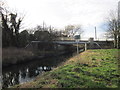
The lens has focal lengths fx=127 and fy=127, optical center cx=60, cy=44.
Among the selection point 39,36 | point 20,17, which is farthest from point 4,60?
point 39,36

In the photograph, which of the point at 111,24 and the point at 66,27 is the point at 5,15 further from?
the point at 66,27

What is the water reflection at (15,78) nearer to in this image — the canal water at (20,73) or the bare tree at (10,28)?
the canal water at (20,73)

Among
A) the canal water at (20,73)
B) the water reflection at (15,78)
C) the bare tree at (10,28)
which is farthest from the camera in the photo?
the bare tree at (10,28)

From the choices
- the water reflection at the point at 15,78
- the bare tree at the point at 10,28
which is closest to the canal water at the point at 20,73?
the water reflection at the point at 15,78

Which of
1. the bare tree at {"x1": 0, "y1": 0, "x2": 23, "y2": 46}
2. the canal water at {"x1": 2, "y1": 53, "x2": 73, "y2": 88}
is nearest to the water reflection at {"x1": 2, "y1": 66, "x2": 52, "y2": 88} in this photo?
the canal water at {"x1": 2, "y1": 53, "x2": 73, "y2": 88}

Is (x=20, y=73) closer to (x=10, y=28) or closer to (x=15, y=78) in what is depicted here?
(x=15, y=78)

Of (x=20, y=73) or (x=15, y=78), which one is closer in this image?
(x=15, y=78)

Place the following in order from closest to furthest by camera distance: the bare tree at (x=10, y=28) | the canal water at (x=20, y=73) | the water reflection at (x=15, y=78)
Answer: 1. the water reflection at (x=15, y=78)
2. the canal water at (x=20, y=73)
3. the bare tree at (x=10, y=28)

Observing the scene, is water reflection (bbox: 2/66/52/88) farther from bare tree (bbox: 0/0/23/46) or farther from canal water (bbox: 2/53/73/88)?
bare tree (bbox: 0/0/23/46)

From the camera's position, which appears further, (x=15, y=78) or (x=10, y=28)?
(x=10, y=28)

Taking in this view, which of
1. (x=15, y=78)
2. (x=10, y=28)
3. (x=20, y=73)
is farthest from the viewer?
(x=10, y=28)

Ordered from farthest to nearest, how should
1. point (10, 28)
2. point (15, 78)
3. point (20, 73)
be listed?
point (10, 28), point (20, 73), point (15, 78)

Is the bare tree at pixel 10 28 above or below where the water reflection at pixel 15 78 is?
above

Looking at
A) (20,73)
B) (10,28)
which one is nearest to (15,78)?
(20,73)
